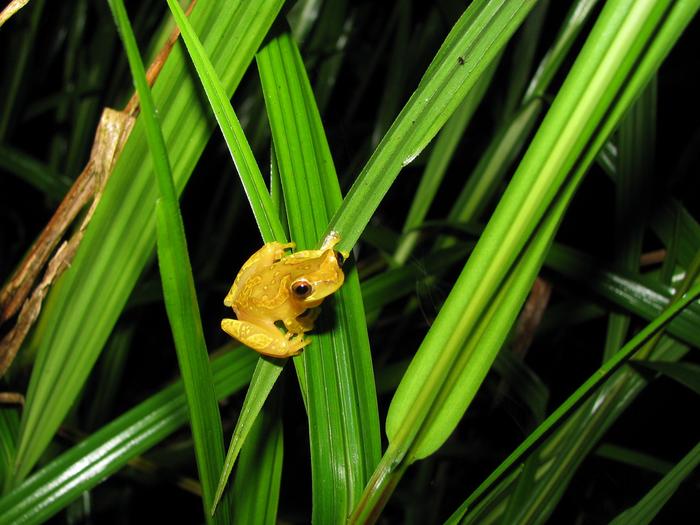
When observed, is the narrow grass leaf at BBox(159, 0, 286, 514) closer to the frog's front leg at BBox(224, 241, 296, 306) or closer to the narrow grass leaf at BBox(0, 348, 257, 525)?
the frog's front leg at BBox(224, 241, 296, 306)

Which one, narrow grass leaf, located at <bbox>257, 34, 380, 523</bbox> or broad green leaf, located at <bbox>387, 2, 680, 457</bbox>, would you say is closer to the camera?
broad green leaf, located at <bbox>387, 2, 680, 457</bbox>

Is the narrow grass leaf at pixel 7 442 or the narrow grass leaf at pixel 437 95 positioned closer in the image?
the narrow grass leaf at pixel 437 95

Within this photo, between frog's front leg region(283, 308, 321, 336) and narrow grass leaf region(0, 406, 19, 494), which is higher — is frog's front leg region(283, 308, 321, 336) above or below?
below

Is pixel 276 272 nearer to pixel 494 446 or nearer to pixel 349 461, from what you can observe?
pixel 349 461

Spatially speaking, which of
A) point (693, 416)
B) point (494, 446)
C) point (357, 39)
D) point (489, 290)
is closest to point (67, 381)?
point (489, 290)

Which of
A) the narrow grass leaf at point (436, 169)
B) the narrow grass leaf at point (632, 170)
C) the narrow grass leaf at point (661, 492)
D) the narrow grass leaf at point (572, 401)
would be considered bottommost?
the narrow grass leaf at point (661, 492)

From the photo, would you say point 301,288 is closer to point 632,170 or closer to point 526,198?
point 526,198

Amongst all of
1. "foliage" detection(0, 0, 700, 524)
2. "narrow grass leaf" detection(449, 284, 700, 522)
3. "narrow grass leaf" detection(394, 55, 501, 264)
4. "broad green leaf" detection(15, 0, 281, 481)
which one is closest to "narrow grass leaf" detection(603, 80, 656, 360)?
"foliage" detection(0, 0, 700, 524)

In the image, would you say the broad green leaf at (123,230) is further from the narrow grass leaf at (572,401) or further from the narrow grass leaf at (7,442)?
the narrow grass leaf at (572,401)

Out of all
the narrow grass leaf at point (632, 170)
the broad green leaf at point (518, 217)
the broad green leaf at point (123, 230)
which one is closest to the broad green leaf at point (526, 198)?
the broad green leaf at point (518, 217)
